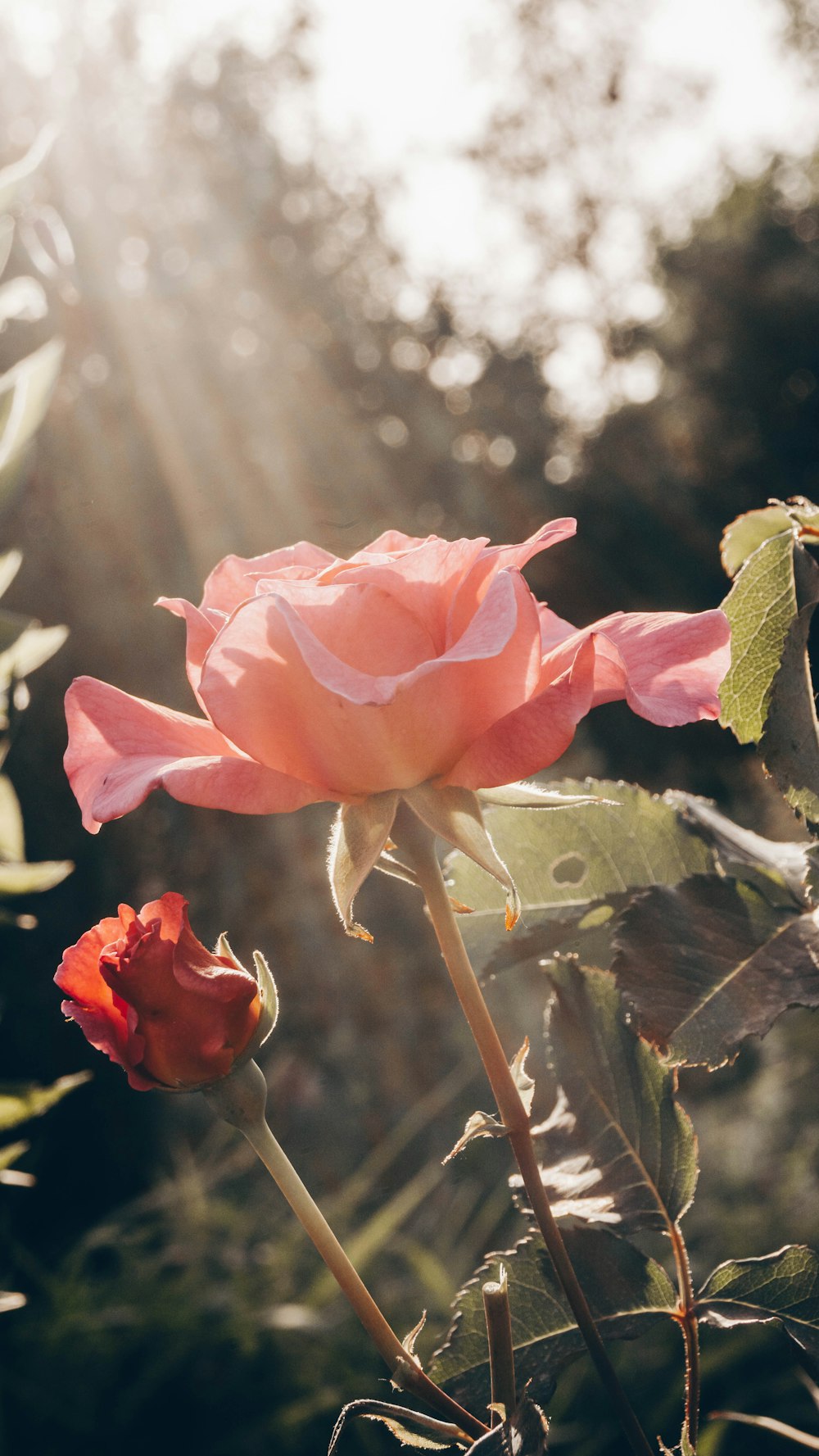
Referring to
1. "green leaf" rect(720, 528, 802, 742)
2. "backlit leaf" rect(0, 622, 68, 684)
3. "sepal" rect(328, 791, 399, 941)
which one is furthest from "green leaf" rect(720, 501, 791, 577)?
"backlit leaf" rect(0, 622, 68, 684)

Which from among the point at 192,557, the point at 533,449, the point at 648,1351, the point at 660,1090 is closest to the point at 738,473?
the point at 533,449

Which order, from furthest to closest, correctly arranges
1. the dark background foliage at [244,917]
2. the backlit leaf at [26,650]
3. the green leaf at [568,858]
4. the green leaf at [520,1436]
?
the dark background foliage at [244,917]
the backlit leaf at [26,650]
the green leaf at [568,858]
the green leaf at [520,1436]

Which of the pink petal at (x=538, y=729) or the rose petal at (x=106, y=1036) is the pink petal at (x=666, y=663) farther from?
the rose petal at (x=106, y=1036)

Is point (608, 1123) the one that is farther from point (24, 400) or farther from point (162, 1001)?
point (24, 400)

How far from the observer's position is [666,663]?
0.73ft

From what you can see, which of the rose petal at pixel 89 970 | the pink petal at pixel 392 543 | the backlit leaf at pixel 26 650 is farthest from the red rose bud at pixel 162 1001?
the backlit leaf at pixel 26 650

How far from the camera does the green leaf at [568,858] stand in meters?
0.29

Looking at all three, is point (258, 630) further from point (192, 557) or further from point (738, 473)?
point (738, 473)

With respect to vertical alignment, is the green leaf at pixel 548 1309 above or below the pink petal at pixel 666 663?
below

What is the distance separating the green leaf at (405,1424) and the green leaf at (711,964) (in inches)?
3.4

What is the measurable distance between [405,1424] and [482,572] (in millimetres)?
175

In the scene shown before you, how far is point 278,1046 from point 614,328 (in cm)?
572

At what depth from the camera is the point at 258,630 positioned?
0.21 m

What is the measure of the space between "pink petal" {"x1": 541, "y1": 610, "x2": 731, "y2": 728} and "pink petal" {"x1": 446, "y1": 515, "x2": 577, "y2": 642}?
0.02 meters
